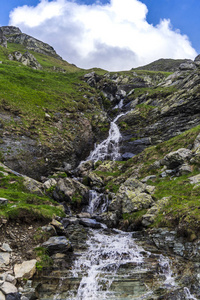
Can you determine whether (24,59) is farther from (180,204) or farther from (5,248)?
(180,204)

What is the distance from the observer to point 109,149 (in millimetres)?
45438

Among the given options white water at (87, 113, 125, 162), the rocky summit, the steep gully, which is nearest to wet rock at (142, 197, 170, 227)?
the rocky summit

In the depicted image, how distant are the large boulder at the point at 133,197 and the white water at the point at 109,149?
21760mm

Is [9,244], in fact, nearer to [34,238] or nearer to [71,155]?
[34,238]

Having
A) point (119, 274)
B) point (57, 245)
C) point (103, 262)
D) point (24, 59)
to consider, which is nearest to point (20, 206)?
point (57, 245)

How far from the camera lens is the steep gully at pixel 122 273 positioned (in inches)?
371

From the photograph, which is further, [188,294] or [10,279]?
[10,279]

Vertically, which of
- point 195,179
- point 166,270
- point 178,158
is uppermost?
point 178,158

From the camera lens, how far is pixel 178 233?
488 inches

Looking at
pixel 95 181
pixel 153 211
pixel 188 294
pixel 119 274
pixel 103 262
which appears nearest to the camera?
pixel 188 294

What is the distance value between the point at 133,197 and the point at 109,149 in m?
26.5

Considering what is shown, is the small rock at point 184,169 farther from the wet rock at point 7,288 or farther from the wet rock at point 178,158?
the wet rock at point 7,288

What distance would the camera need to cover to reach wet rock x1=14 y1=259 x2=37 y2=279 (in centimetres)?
966

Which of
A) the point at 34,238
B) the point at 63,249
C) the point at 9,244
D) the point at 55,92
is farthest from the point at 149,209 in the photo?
the point at 55,92
